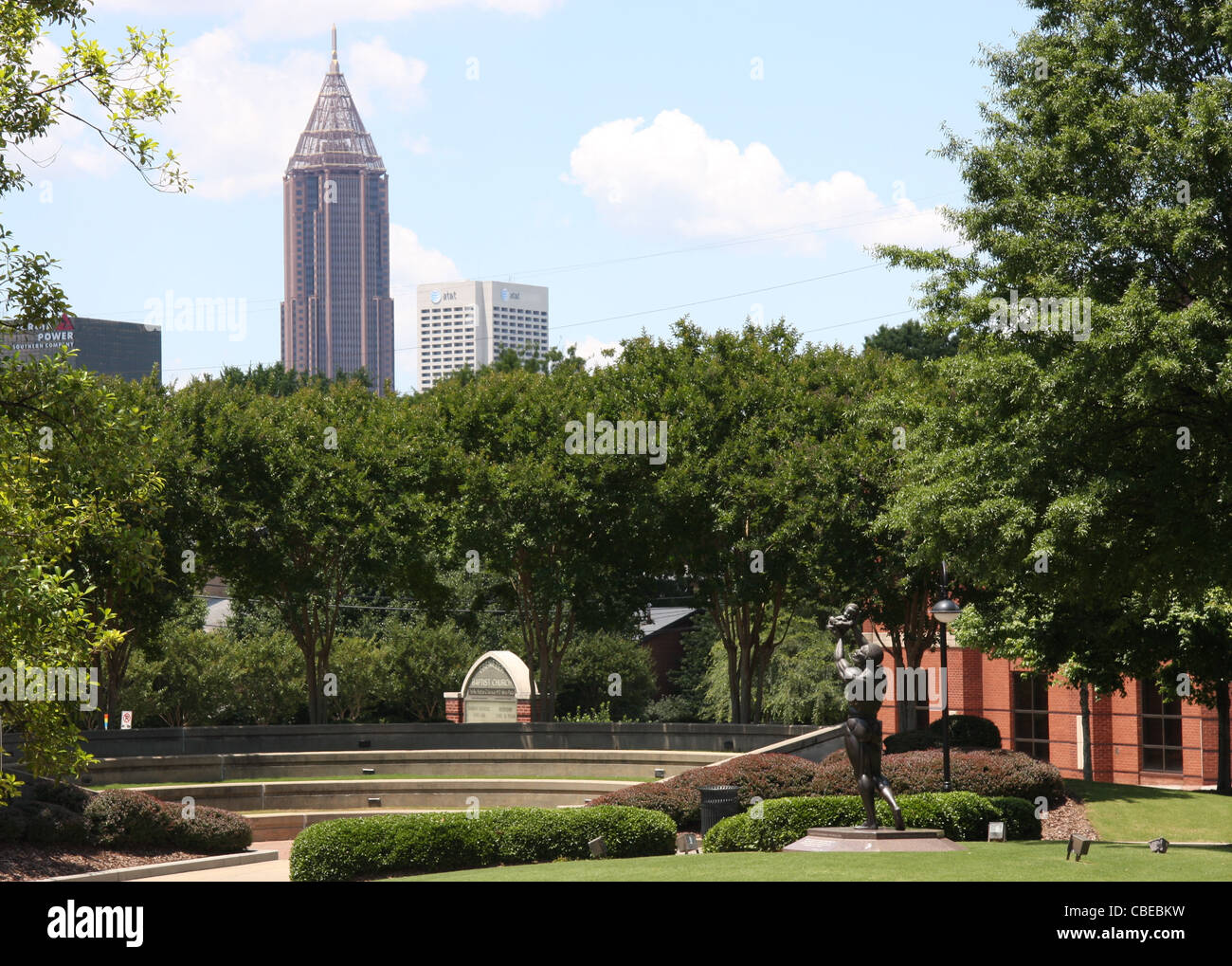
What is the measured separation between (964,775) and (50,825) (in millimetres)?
16365

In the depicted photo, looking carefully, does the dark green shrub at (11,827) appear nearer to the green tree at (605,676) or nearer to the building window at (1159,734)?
the green tree at (605,676)

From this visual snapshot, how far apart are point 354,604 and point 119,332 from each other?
494 ft

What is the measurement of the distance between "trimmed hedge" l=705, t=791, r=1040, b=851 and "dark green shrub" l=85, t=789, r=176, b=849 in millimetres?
10234

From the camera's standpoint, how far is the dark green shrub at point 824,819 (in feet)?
66.2

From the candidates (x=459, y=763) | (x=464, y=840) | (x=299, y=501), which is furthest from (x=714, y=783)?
A: (x=299, y=501)

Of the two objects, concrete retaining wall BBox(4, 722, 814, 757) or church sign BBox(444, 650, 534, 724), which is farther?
church sign BBox(444, 650, 534, 724)

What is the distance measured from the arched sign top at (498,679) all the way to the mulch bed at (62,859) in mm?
16371

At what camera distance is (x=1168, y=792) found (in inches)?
1118

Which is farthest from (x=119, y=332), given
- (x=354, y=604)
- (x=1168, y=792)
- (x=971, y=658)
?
(x=1168, y=792)

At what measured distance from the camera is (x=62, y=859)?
2148cm

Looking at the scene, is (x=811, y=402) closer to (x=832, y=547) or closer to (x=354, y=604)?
(x=832, y=547)

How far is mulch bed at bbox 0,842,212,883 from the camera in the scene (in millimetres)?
20391

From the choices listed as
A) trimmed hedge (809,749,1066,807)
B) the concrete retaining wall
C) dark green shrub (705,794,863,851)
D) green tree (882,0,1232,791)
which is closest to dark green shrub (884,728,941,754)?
trimmed hedge (809,749,1066,807)

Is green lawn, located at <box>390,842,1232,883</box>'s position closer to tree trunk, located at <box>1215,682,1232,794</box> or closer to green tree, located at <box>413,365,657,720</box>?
tree trunk, located at <box>1215,682,1232,794</box>
